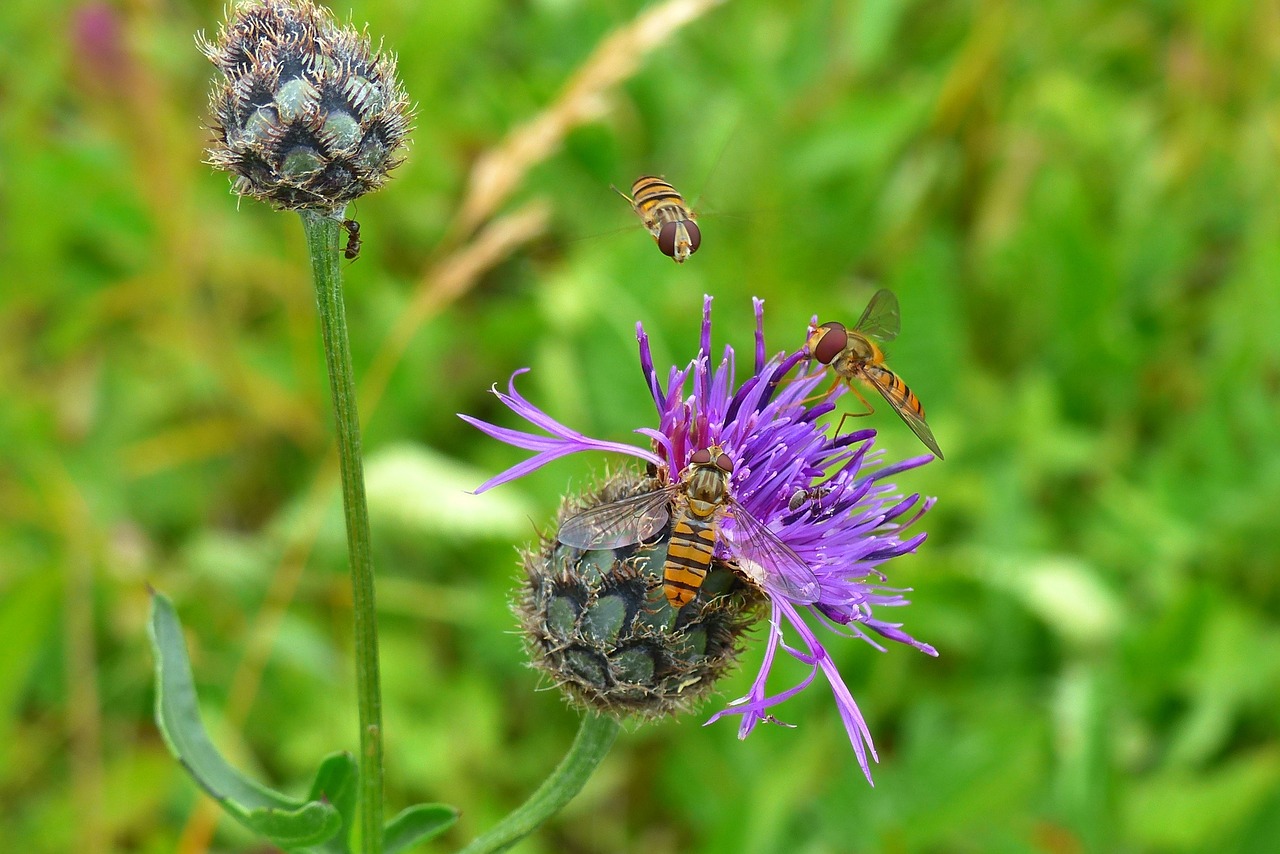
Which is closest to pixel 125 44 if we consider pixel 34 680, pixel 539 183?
pixel 539 183

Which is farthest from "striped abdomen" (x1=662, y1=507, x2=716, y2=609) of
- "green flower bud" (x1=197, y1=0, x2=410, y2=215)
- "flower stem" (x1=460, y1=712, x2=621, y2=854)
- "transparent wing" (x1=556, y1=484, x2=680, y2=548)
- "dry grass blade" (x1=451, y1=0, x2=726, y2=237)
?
"dry grass blade" (x1=451, y1=0, x2=726, y2=237)

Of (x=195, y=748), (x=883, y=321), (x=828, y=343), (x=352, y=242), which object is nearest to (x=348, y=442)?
(x=352, y=242)

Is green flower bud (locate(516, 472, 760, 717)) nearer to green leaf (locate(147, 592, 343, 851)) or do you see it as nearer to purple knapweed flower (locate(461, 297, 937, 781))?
purple knapweed flower (locate(461, 297, 937, 781))

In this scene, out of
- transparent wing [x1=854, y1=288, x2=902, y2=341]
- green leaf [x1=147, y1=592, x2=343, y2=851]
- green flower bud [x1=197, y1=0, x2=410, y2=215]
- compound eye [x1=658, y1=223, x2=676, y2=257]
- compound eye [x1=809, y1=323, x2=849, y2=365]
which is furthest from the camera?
transparent wing [x1=854, y1=288, x2=902, y2=341]

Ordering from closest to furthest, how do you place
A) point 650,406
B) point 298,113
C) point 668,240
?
point 298,113 → point 668,240 → point 650,406

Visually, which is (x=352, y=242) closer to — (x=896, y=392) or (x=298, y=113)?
(x=298, y=113)

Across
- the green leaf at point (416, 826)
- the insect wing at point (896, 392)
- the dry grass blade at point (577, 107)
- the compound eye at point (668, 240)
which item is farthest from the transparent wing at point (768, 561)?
the dry grass blade at point (577, 107)

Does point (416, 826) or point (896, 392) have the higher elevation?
point (896, 392)
